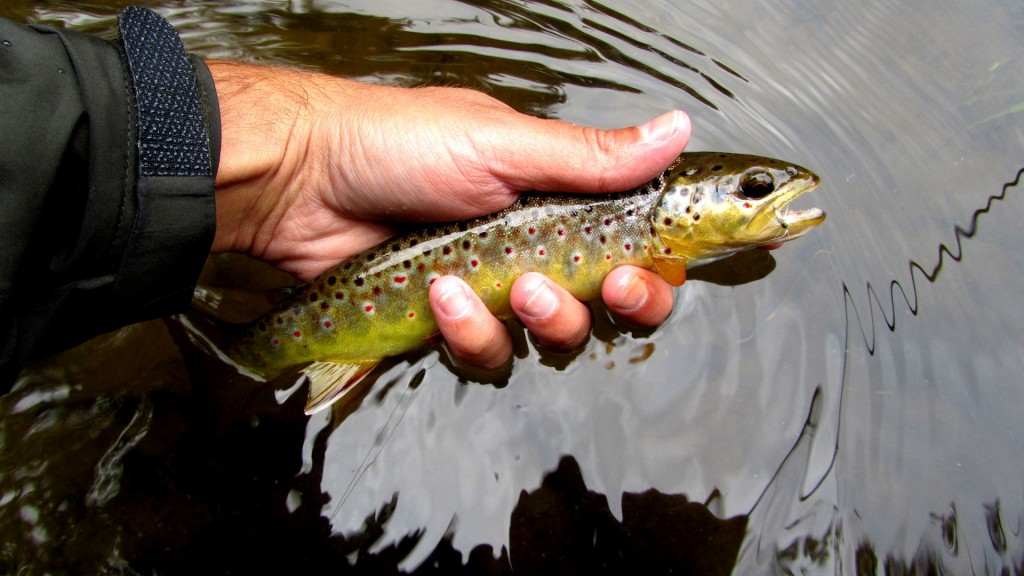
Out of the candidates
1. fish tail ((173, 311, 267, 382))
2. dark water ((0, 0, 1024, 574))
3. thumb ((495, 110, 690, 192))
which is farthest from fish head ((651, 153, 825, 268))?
fish tail ((173, 311, 267, 382))

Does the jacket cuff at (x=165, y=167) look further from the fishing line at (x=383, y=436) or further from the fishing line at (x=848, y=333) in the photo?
the fishing line at (x=848, y=333)

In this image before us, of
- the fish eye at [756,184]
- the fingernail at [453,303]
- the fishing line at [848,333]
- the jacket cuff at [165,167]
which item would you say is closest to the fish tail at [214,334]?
the jacket cuff at [165,167]

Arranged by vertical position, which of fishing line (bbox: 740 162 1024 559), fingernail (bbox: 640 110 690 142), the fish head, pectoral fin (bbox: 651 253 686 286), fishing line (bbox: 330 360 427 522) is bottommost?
fishing line (bbox: 330 360 427 522)

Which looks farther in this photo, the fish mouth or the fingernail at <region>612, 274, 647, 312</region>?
the fingernail at <region>612, 274, 647, 312</region>

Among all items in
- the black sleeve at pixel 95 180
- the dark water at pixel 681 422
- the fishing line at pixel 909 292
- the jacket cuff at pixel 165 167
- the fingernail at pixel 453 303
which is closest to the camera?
the black sleeve at pixel 95 180

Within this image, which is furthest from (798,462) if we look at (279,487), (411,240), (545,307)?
(279,487)

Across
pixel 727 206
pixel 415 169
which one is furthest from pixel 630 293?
pixel 415 169

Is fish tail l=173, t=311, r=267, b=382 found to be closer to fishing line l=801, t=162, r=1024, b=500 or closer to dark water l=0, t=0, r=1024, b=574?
dark water l=0, t=0, r=1024, b=574

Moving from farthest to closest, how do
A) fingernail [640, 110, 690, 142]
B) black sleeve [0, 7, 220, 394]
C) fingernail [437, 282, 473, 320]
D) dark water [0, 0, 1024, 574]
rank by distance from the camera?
dark water [0, 0, 1024, 574] → fingernail [437, 282, 473, 320] → fingernail [640, 110, 690, 142] → black sleeve [0, 7, 220, 394]
